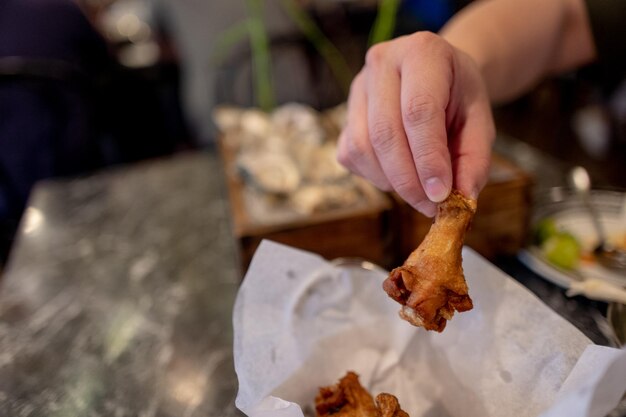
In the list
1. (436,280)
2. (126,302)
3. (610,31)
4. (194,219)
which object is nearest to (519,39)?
(610,31)

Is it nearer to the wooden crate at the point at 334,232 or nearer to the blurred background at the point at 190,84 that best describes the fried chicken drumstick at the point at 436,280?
the wooden crate at the point at 334,232

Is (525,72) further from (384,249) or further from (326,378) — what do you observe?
(326,378)

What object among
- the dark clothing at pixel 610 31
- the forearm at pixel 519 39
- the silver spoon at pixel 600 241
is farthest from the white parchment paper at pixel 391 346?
the dark clothing at pixel 610 31

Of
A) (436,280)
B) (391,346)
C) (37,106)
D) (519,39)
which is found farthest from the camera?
(37,106)

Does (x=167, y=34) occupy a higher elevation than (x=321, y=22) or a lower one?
lower

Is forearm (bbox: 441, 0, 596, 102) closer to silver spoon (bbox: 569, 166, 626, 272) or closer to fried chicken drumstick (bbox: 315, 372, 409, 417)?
silver spoon (bbox: 569, 166, 626, 272)

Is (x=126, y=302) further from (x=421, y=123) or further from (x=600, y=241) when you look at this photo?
(x=600, y=241)

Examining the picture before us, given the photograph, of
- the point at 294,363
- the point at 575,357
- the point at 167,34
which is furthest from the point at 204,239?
the point at 167,34
